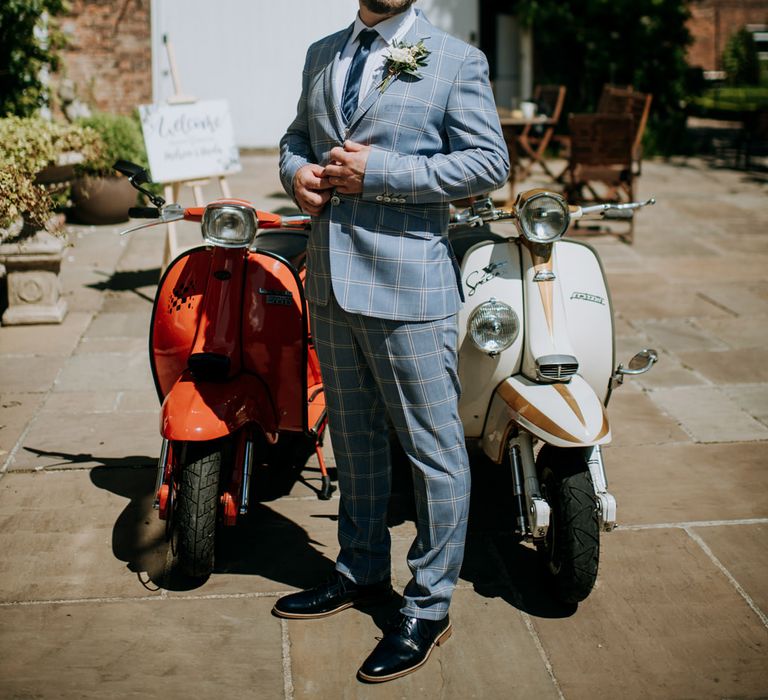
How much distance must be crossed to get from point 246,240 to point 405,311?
0.80 metres

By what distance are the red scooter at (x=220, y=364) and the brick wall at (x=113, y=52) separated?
9048mm

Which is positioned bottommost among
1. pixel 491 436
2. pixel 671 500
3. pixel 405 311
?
pixel 671 500

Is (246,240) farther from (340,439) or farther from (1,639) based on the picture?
(1,639)

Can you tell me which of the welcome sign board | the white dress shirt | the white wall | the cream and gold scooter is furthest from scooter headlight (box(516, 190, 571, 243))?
the white wall

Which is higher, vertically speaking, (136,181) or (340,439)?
(136,181)

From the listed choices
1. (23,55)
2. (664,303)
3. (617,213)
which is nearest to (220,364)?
(617,213)

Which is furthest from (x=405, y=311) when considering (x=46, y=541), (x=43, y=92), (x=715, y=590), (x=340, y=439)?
(x=43, y=92)

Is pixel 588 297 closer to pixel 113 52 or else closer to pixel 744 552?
pixel 744 552

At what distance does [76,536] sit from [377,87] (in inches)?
76.0

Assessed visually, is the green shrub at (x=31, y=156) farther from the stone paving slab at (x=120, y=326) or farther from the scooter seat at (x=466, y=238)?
the scooter seat at (x=466, y=238)

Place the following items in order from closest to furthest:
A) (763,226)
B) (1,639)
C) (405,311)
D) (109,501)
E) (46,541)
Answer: (405,311), (1,639), (46,541), (109,501), (763,226)

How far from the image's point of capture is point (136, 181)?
309 centimetres

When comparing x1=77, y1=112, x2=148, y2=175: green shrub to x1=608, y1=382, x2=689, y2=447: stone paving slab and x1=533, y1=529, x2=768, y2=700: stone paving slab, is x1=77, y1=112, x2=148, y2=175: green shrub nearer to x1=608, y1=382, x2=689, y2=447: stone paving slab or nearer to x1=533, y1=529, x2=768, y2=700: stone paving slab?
x1=608, y1=382, x2=689, y2=447: stone paving slab

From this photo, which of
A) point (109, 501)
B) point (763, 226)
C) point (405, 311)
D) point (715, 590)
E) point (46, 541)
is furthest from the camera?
point (763, 226)
